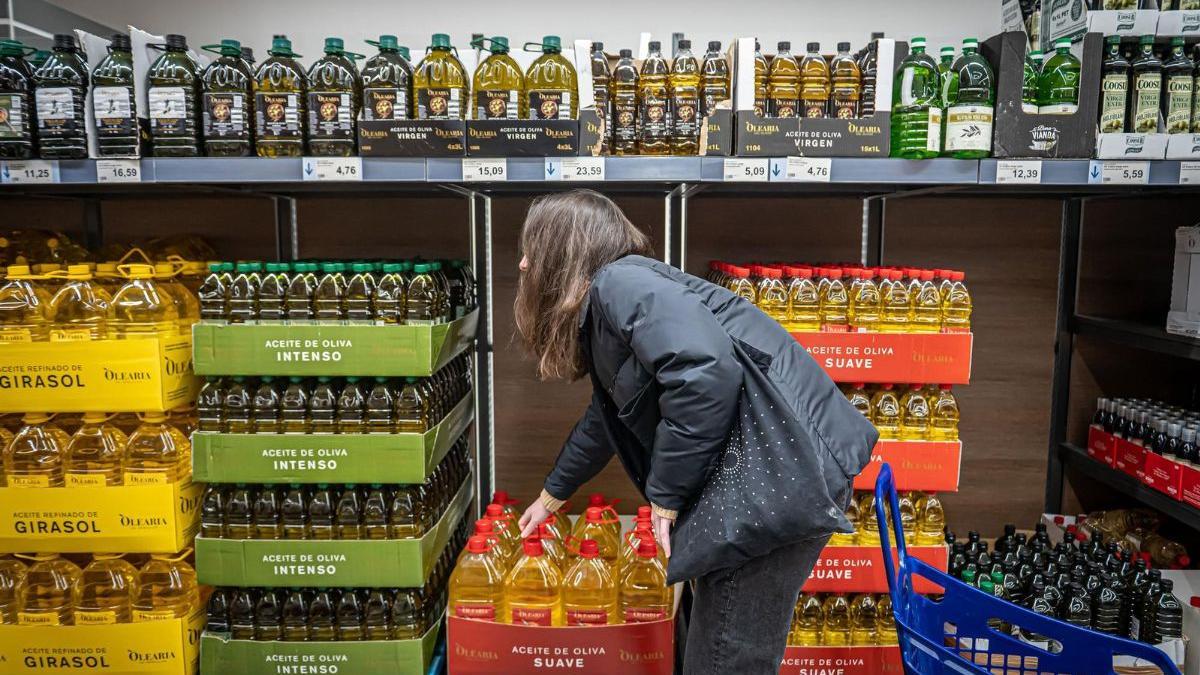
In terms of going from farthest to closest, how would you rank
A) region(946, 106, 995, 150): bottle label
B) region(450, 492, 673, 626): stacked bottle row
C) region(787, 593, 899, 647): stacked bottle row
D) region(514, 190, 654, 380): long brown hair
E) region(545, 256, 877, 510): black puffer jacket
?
1. region(787, 593, 899, 647): stacked bottle row
2. region(450, 492, 673, 626): stacked bottle row
3. region(946, 106, 995, 150): bottle label
4. region(514, 190, 654, 380): long brown hair
5. region(545, 256, 877, 510): black puffer jacket

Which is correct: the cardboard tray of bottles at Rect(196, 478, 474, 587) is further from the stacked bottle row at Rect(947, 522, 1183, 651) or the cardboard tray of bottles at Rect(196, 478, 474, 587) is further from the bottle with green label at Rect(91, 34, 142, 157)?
the stacked bottle row at Rect(947, 522, 1183, 651)

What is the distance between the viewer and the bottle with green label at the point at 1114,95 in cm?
241

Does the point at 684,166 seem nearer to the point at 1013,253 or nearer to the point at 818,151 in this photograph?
the point at 818,151

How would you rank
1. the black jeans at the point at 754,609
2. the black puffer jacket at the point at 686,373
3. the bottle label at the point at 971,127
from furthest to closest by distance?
the bottle label at the point at 971,127, the black jeans at the point at 754,609, the black puffer jacket at the point at 686,373

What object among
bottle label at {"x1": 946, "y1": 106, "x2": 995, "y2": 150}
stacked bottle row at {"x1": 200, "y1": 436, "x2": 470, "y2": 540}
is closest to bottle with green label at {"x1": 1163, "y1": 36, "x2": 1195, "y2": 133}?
bottle label at {"x1": 946, "y1": 106, "x2": 995, "y2": 150}

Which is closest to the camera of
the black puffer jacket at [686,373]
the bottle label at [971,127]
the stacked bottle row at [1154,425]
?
the black puffer jacket at [686,373]

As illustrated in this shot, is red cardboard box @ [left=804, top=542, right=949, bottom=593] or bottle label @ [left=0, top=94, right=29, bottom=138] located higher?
bottle label @ [left=0, top=94, right=29, bottom=138]

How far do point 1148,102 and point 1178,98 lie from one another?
0.32 ft

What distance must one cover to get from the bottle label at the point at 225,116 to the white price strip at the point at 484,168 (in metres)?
0.71

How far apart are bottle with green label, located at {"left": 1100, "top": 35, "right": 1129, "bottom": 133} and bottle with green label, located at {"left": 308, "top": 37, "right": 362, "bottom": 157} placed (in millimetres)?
2415

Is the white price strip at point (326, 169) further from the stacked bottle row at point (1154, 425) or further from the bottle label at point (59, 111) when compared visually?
the stacked bottle row at point (1154, 425)

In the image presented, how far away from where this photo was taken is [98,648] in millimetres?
2381

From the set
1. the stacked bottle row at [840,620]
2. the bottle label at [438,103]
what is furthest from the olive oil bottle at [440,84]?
the stacked bottle row at [840,620]

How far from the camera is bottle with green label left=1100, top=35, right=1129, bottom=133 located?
94.7 inches
